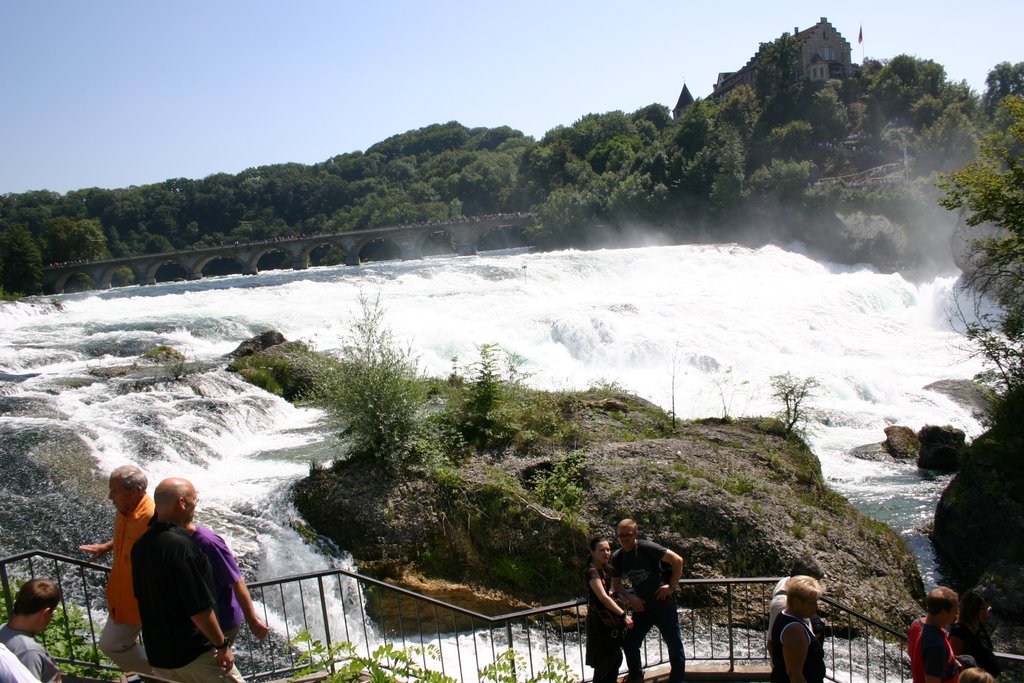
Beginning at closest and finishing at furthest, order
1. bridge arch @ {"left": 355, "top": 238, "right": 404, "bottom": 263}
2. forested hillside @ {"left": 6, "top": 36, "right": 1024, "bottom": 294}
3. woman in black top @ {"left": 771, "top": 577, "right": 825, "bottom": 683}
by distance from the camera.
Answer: woman in black top @ {"left": 771, "top": 577, "right": 825, "bottom": 683} → forested hillside @ {"left": 6, "top": 36, "right": 1024, "bottom": 294} → bridge arch @ {"left": 355, "top": 238, "right": 404, "bottom": 263}

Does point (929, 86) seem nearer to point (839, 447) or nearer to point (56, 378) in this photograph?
point (839, 447)

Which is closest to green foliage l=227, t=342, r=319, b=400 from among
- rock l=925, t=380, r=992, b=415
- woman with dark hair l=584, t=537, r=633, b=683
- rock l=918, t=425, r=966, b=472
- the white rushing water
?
the white rushing water

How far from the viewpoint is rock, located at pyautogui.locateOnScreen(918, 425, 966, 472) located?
1633 centimetres

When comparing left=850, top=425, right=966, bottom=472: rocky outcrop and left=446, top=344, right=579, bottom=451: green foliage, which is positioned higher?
left=446, top=344, right=579, bottom=451: green foliage

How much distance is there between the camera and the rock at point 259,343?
22.0m

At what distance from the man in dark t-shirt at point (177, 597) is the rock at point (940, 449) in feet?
51.4

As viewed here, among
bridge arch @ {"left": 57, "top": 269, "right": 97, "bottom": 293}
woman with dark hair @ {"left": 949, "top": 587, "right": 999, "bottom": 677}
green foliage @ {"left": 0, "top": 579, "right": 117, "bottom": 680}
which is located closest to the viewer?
woman with dark hair @ {"left": 949, "top": 587, "right": 999, "bottom": 677}

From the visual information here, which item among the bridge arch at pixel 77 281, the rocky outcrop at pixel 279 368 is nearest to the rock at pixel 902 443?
the rocky outcrop at pixel 279 368

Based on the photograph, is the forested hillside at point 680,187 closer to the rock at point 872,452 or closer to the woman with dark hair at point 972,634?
the rock at point 872,452

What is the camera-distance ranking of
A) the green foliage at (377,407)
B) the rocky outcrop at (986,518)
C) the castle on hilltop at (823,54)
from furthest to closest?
the castle on hilltop at (823,54) → the green foliage at (377,407) → the rocky outcrop at (986,518)

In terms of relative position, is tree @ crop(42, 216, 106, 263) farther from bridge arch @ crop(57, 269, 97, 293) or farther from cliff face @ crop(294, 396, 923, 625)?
cliff face @ crop(294, 396, 923, 625)

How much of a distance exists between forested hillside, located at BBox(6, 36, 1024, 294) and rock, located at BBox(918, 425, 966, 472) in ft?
111

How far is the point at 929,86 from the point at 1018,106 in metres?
65.2

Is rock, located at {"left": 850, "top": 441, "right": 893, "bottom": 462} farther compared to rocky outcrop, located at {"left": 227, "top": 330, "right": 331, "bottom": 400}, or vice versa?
rocky outcrop, located at {"left": 227, "top": 330, "right": 331, "bottom": 400}
